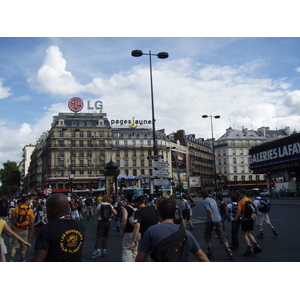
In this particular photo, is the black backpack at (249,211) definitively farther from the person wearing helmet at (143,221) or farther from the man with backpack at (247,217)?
the person wearing helmet at (143,221)

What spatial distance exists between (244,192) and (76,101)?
75.7 m

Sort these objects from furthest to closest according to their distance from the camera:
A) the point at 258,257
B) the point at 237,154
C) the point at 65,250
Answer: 1. the point at 237,154
2. the point at 258,257
3. the point at 65,250

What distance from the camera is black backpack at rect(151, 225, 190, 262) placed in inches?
138

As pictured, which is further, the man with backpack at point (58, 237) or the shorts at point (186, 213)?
the shorts at point (186, 213)

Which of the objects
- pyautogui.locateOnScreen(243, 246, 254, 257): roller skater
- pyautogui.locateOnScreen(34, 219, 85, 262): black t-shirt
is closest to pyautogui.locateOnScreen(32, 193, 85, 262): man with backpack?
pyautogui.locateOnScreen(34, 219, 85, 262): black t-shirt

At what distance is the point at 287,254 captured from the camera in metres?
7.99

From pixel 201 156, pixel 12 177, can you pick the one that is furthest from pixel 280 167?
pixel 12 177

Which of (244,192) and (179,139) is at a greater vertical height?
(179,139)

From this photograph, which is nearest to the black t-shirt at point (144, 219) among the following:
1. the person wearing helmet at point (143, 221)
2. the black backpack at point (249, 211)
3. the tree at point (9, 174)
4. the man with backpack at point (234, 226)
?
the person wearing helmet at point (143, 221)

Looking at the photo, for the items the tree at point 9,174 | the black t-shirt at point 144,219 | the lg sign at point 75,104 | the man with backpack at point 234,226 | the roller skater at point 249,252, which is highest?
the lg sign at point 75,104

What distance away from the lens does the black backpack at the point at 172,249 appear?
11.5ft

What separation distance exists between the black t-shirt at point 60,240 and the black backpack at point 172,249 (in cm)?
86

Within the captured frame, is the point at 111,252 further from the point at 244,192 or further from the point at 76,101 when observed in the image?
the point at 76,101

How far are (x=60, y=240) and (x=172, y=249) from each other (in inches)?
46.3
